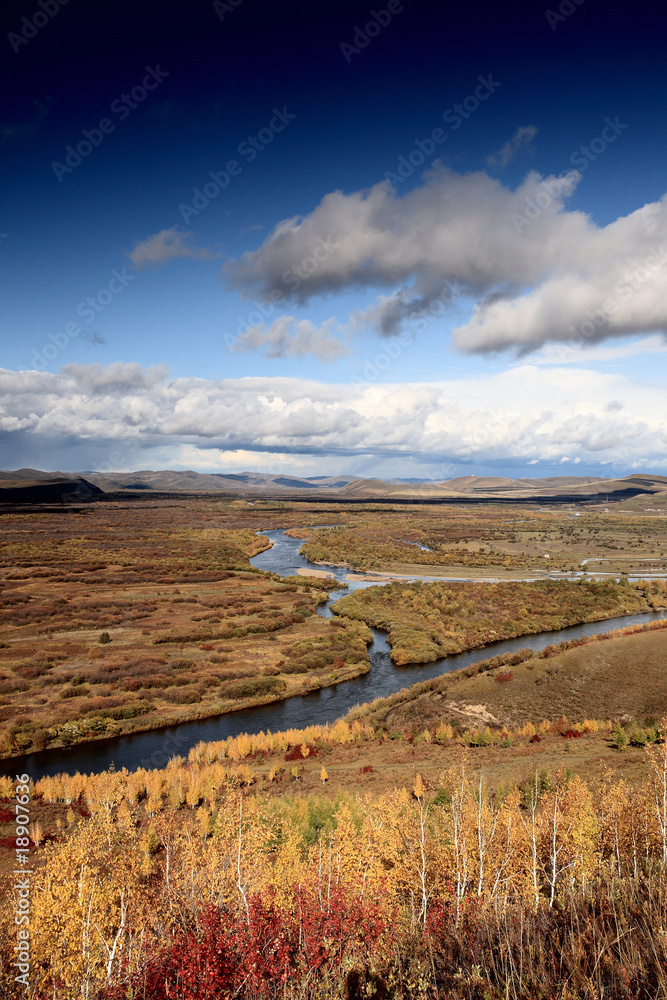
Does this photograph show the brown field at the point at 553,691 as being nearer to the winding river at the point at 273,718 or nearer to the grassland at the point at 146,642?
the winding river at the point at 273,718

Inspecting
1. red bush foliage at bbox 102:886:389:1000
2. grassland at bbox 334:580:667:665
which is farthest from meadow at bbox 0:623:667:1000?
grassland at bbox 334:580:667:665

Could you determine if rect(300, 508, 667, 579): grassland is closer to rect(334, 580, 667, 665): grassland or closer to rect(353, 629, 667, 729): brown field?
rect(334, 580, 667, 665): grassland

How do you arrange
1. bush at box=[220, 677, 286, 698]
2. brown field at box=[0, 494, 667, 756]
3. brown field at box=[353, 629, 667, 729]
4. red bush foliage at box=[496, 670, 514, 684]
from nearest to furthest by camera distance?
brown field at box=[353, 629, 667, 729], brown field at box=[0, 494, 667, 756], red bush foliage at box=[496, 670, 514, 684], bush at box=[220, 677, 286, 698]

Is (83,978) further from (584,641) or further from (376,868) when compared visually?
(584,641)

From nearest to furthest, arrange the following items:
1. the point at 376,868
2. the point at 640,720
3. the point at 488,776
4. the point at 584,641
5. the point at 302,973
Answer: the point at 302,973 < the point at 376,868 < the point at 488,776 < the point at 640,720 < the point at 584,641

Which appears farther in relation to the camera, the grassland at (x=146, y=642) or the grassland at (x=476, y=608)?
the grassland at (x=476, y=608)

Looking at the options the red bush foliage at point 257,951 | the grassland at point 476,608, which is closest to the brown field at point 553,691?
the grassland at point 476,608

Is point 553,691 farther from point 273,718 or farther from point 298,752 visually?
point 273,718

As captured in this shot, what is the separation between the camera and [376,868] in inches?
465

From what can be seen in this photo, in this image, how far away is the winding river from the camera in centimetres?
2908

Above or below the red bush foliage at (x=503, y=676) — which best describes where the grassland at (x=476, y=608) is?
below

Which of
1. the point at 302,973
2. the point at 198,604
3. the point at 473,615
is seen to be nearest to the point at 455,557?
the point at 473,615

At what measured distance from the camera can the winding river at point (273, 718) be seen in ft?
95.4

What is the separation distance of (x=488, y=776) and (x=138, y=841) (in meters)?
15.0
